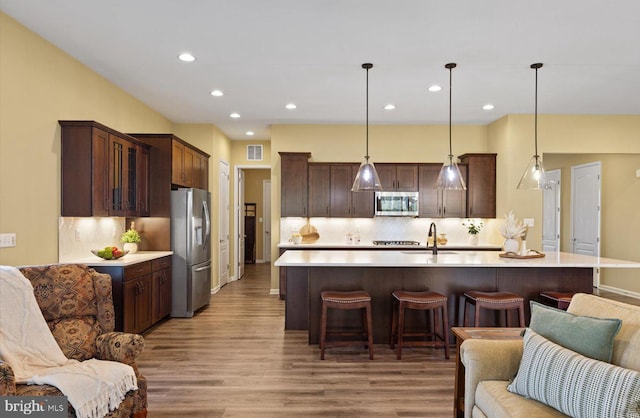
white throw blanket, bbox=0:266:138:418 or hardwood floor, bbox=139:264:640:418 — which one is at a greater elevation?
white throw blanket, bbox=0:266:138:418

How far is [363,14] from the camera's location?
295 centimetres

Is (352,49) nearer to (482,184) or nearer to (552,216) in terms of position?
(482,184)

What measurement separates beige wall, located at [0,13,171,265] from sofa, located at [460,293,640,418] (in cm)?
359

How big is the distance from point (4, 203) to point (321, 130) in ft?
15.2

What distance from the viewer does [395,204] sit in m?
6.31

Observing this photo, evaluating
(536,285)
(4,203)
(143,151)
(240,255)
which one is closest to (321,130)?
(143,151)

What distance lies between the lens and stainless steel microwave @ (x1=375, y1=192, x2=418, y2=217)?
6305 mm

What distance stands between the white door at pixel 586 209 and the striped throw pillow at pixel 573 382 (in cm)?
621

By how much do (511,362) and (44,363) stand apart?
8.91 feet

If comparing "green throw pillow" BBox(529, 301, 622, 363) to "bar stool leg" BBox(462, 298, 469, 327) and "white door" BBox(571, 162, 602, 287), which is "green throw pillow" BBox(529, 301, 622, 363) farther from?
"white door" BBox(571, 162, 602, 287)

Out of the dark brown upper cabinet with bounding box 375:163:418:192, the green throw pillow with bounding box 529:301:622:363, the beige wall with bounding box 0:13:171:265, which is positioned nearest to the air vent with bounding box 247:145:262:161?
the dark brown upper cabinet with bounding box 375:163:418:192

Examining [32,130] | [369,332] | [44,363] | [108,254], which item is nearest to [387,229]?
[369,332]

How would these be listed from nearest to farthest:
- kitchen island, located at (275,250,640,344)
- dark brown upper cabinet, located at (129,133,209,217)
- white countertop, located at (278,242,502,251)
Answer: kitchen island, located at (275,250,640,344) → dark brown upper cabinet, located at (129,133,209,217) → white countertop, located at (278,242,502,251)

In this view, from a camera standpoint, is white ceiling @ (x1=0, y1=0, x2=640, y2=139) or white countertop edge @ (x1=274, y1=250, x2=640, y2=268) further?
white countertop edge @ (x1=274, y1=250, x2=640, y2=268)
